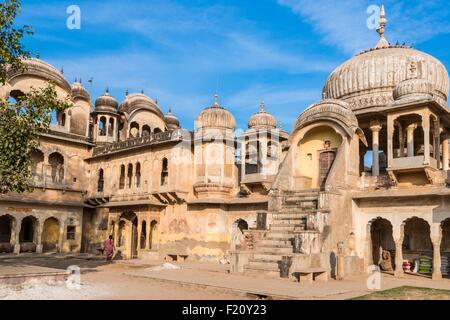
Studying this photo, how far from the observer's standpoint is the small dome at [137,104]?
34.6 metres

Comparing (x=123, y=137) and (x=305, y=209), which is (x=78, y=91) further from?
(x=305, y=209)

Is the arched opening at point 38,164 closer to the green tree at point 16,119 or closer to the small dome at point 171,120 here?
the small dome at point 171,120

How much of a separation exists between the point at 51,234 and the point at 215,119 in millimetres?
12892

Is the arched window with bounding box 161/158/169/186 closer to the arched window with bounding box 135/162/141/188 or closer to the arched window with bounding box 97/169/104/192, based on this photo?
the arched window with bounding box 135/162/141/188

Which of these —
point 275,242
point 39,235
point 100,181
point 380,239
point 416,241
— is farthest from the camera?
point 100,181

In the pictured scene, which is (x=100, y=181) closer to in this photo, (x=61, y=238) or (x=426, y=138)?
(x=61, y=238)

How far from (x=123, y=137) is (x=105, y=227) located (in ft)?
24.8

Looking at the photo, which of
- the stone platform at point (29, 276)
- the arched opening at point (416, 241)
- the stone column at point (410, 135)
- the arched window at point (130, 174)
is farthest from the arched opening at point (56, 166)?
the stone column at point (410, 135)

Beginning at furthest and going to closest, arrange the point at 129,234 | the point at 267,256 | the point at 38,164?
the point at 38,164, the point at 129,234, the point at 267,256

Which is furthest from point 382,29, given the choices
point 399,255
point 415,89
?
point 399,255

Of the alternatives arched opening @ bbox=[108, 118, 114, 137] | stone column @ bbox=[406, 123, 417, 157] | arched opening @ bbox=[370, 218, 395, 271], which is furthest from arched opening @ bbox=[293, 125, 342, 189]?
arched opening @ bbox=[108, 118, 114, 137]

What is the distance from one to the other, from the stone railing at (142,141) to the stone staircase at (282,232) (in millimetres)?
7815

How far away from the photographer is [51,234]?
29.0 meters

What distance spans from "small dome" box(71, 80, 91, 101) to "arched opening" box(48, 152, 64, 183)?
4746mm
